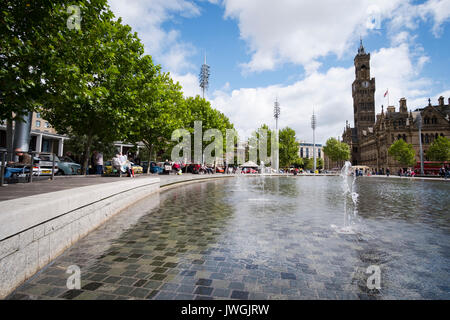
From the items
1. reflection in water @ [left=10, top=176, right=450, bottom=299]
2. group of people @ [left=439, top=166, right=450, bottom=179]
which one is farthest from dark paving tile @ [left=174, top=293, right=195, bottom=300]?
group of people @ [left=439, top=166, right=450, bottom=179]

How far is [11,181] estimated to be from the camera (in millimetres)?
8203

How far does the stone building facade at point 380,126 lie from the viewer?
63.3m

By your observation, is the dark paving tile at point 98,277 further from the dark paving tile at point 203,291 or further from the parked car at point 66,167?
the parked car at point 66,167

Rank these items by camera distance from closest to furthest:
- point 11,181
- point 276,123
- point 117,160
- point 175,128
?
point 11,181, point 117,160, point 175,128, point 276,123

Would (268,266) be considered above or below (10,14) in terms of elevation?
below

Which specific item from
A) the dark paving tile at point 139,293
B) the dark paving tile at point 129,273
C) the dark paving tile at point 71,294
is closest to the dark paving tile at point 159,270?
the dark paving tile at point 129,273

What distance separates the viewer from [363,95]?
99188 millimetres

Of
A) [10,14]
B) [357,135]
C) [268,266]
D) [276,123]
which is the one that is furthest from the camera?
[357,135]

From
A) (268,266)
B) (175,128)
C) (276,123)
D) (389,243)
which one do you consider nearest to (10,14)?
(268,266)

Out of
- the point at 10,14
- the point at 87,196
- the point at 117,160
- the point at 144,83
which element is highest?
the point at 144,83

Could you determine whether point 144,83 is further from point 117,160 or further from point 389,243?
point 389,243

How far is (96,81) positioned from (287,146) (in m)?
63.9

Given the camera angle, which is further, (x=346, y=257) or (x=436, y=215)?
(x=436, y=215)

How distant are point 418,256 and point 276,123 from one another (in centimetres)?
6417
